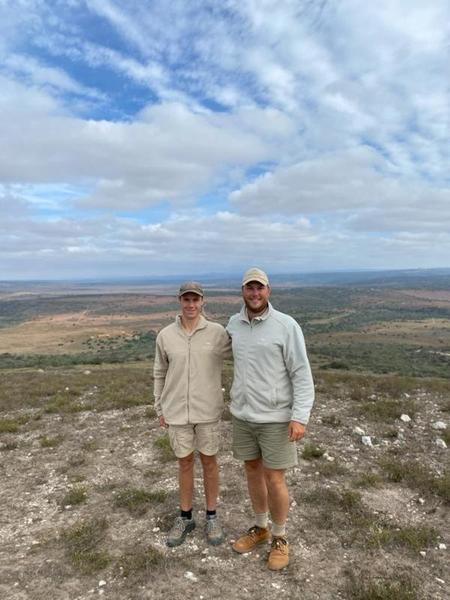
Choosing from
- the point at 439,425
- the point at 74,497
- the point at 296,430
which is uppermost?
the point at 296,430

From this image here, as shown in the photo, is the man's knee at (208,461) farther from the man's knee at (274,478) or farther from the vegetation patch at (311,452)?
the vegetation patch at (311,452)

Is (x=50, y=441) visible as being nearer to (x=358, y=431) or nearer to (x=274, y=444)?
(x=274, y=444)

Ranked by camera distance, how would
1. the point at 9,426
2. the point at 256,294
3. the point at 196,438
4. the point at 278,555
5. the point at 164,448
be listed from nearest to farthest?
the point at 256,294 < the point at 278,555 < the point at 196,438 < the point at 164,448 < the point at 9,426

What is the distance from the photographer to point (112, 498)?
577cm

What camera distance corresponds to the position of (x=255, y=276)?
392 cm

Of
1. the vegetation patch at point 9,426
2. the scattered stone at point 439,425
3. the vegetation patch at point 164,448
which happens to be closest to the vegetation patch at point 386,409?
the scattered stone at point 439,425

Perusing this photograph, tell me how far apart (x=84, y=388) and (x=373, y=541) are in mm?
9385

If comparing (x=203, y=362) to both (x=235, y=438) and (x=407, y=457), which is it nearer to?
(x=235, y=438)

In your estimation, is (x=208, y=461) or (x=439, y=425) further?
(x=439, y=425)

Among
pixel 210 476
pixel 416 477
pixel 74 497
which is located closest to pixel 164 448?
pixel 74 497

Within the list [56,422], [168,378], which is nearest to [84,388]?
[56,422]

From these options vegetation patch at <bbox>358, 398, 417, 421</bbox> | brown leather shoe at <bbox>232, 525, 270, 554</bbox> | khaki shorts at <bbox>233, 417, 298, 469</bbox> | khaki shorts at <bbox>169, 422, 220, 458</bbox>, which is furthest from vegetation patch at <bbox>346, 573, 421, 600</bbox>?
vegetation patch at <bbox>358, 398, 417, 421</bbox>

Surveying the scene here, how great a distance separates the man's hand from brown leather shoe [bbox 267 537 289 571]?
4.12 feet

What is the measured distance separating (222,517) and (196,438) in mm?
1398
